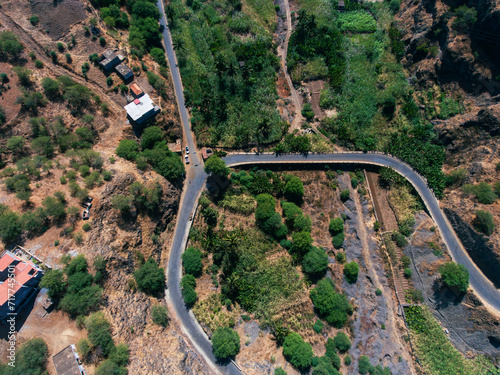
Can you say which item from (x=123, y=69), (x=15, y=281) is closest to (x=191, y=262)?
(x=15, y=281)

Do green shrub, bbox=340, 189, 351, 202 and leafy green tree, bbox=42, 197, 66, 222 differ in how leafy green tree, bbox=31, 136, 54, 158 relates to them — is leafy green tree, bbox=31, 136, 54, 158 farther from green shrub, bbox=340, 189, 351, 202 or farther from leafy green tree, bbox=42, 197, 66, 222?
green shrub, bbox=340, 189, 351, 202

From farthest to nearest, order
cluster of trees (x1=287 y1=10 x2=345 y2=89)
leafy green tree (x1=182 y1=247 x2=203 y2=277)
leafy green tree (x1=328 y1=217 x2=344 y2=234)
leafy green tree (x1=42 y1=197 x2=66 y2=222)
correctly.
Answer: cluster of trees (x1=287 y1=10 x2=345 y2=89)
leafy green tree (x1=328 y1=217 x2=344 y2=234)
leafy green tree (x1=182 y1=247 x2=203 y2=277)
leafy green tree (x1=42 y1=197 x2=66 y2=222)

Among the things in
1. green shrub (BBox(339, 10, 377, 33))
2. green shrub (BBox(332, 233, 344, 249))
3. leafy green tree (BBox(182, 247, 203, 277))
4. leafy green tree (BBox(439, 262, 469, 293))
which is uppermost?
green shrub (BBox(339, 10, 377, 33))

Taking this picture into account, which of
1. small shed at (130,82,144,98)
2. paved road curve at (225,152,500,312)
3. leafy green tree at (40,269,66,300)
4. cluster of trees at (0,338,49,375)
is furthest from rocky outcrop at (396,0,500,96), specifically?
cluster of trees at (0,338,49,375)

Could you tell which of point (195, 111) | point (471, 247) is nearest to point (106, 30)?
point (195, 111)

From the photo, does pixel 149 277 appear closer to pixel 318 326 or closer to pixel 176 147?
pixel 176 147

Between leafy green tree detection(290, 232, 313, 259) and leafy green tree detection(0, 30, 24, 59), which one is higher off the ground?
leafy green tree detection(0, 30, 24, 59)

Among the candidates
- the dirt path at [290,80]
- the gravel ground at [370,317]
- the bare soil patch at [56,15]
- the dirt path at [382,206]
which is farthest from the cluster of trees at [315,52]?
the bare soil patch at [56,15]

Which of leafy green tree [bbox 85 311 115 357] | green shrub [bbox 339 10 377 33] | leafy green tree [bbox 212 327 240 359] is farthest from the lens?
green shrub [bbox 339 10 377 33]
